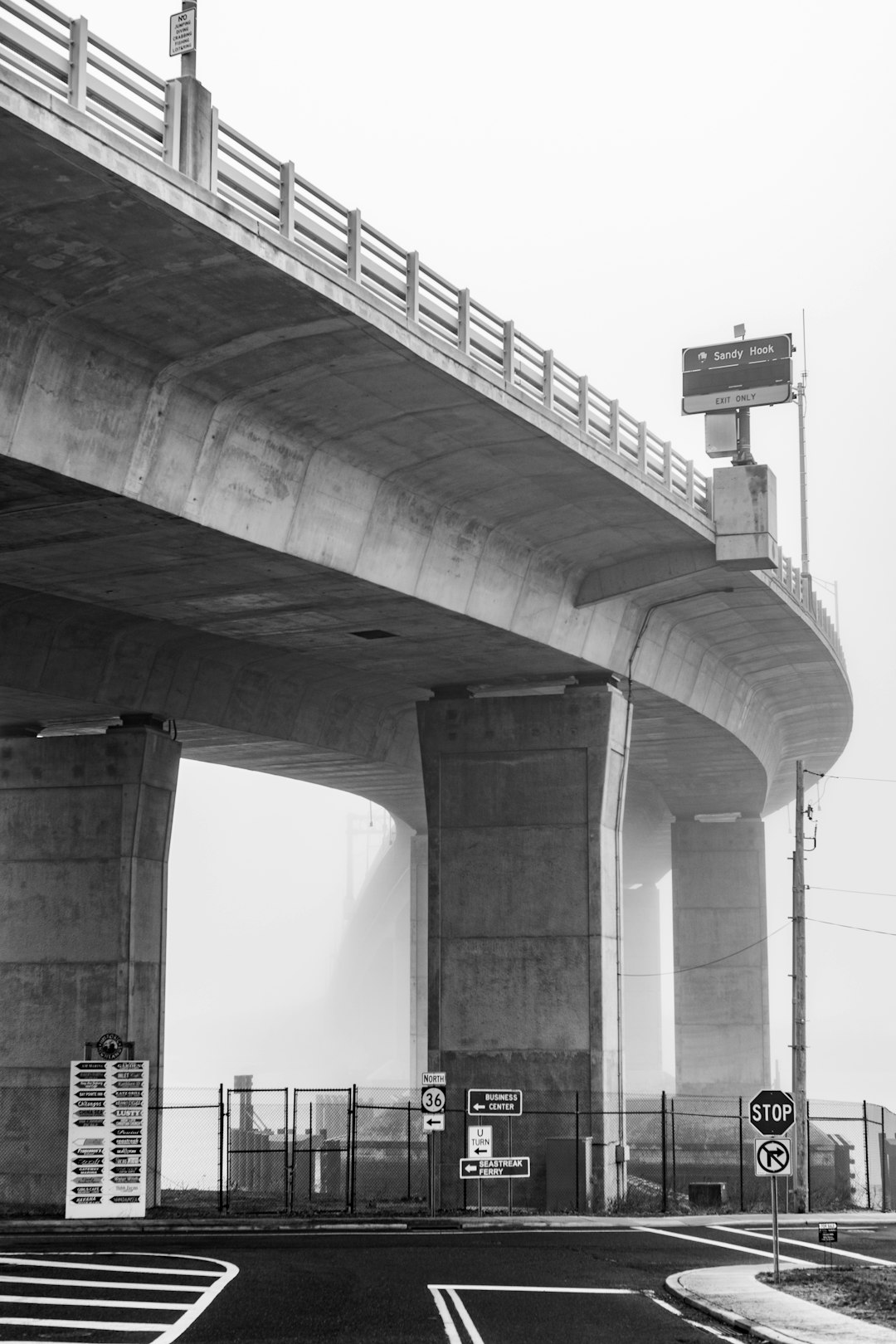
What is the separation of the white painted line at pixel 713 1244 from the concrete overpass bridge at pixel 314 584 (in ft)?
15.5

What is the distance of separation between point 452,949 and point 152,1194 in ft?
29.7

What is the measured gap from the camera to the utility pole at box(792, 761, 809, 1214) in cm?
3609

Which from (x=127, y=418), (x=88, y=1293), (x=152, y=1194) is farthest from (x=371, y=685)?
(x=88, y=1293)

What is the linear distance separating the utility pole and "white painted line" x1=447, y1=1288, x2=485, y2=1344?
16930 mm

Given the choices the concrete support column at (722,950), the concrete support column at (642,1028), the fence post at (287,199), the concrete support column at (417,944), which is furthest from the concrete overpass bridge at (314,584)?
the concrete support column at (642,1028)

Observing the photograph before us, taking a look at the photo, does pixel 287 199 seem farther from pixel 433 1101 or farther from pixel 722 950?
pixel 722 950

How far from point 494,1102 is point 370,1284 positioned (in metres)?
11.9

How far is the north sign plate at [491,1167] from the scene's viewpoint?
31938 mm

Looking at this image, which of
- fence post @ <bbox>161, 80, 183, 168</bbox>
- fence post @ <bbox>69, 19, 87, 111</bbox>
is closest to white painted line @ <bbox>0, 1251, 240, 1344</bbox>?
fence post @ <bbox>69, 19, 87, 111</bbox>

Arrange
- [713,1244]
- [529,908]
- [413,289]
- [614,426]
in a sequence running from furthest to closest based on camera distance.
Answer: [529,908] < [614,426] < [713,1244] < [413,289]

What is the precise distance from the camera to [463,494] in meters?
28.4

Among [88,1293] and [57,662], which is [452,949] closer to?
[57,662]

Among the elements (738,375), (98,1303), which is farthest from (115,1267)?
(738,375)

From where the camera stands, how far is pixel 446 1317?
17109mm
